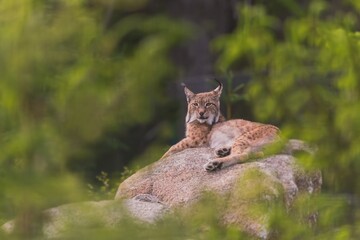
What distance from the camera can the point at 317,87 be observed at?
3.35 meters

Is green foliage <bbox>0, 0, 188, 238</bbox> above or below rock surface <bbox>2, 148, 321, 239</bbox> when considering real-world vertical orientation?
above

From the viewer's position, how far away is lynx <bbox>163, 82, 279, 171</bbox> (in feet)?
36.2

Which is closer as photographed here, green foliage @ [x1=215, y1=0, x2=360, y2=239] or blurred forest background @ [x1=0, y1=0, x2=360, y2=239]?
blurred forest background @ [x1=0, y1=0, x2=360, y2=239]

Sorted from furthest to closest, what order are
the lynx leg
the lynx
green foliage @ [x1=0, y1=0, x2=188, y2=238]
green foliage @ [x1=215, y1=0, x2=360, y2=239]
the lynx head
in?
the lynx head < the lynx < the lynx leg < green foliage @ [x1=215, y1=0, x2=360, y2=239] < green foliage @ [x1=0, y1=0, x2=188, y2=238]

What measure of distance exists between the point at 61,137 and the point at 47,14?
0.30 metres

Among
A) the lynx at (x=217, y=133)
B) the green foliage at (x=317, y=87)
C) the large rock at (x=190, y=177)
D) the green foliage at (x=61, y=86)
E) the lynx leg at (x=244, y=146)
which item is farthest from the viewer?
the lynx at (x=217, y=133)

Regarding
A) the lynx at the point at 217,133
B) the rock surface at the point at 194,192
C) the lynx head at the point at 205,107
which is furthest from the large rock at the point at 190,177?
the lynx head at the point at 205,107

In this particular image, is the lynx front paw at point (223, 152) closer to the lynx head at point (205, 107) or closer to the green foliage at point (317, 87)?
the lynx head at point (205, 107)

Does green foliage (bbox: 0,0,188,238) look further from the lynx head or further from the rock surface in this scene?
the lynx head

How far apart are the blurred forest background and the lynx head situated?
9.24 m

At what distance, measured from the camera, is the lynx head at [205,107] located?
Answer: 12.8 meters

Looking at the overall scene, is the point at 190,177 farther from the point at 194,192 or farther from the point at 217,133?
the point at 217,133

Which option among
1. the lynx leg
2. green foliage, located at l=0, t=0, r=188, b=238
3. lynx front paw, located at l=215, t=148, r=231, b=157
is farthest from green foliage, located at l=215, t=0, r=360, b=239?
lynx front paw, located at l=215, t=148, r=231, b=157

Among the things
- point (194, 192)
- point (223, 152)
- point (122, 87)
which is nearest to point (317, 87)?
point (122, 87)
